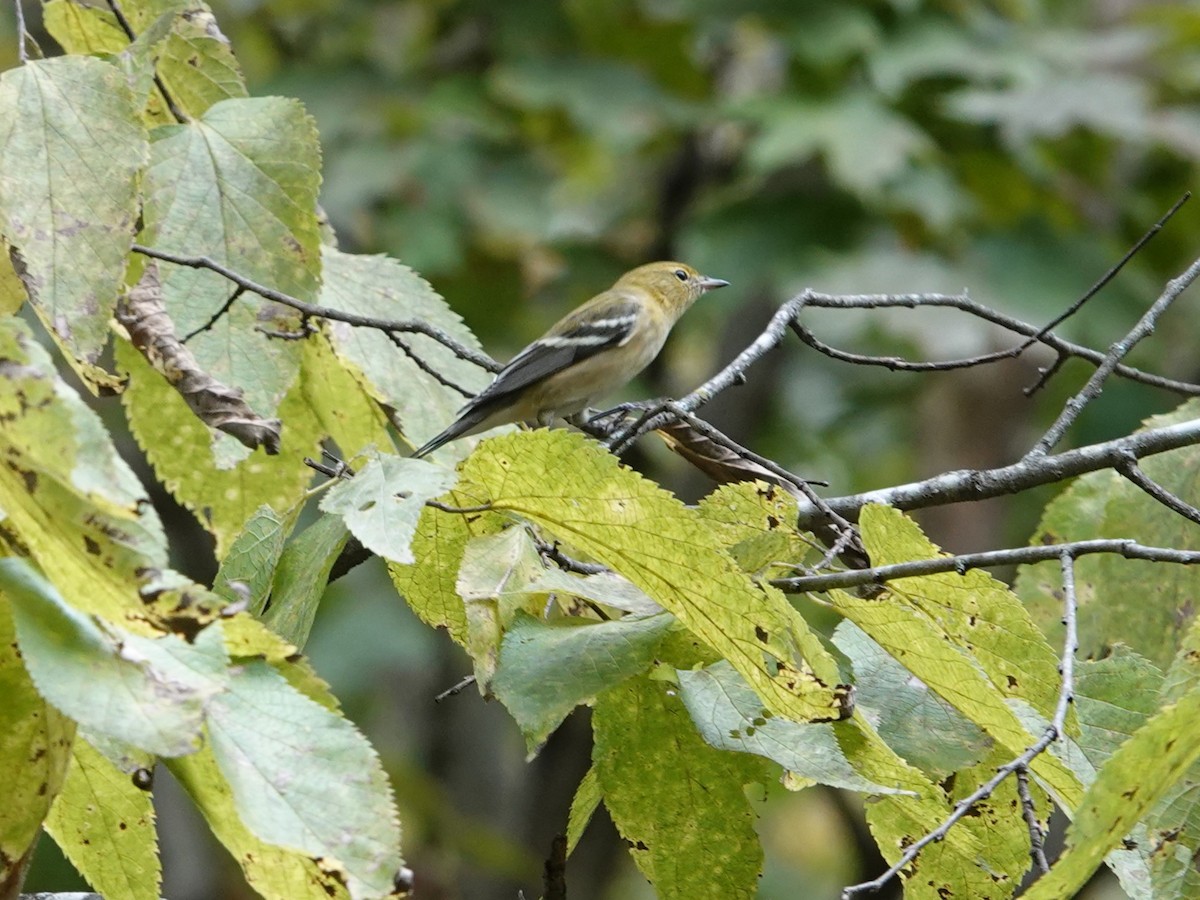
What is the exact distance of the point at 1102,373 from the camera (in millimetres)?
2189

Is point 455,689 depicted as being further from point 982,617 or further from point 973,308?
point 973,308

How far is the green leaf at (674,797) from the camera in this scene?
5.24 ft

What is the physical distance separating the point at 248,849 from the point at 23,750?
0.24 meters

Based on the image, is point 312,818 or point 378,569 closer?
point 312,818

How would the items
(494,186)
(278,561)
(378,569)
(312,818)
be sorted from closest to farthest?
(312,818) < (278,561) < (494,186) < (378,569)

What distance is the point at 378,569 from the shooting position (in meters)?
7.81

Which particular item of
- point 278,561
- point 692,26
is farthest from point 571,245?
point 278,561

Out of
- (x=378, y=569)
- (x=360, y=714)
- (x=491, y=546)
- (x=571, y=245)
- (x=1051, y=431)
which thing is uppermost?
(x=1051, y=431)

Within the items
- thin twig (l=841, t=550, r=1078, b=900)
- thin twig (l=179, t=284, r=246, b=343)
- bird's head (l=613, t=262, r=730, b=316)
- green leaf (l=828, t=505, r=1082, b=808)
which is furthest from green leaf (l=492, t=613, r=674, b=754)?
bird's head (l=613, t=262, r=730, b=316)

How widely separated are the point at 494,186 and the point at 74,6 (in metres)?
4.48

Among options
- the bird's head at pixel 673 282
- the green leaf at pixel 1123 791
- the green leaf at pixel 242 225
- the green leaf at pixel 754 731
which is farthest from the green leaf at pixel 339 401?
the bird's head at pixel 673 282

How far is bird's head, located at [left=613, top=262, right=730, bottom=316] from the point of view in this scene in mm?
5559

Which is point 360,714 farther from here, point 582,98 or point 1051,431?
point 1051,431

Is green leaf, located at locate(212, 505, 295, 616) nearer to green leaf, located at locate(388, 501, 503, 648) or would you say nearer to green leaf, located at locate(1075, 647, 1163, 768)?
green leaf, located at locate(388, 501, 503, 648)
